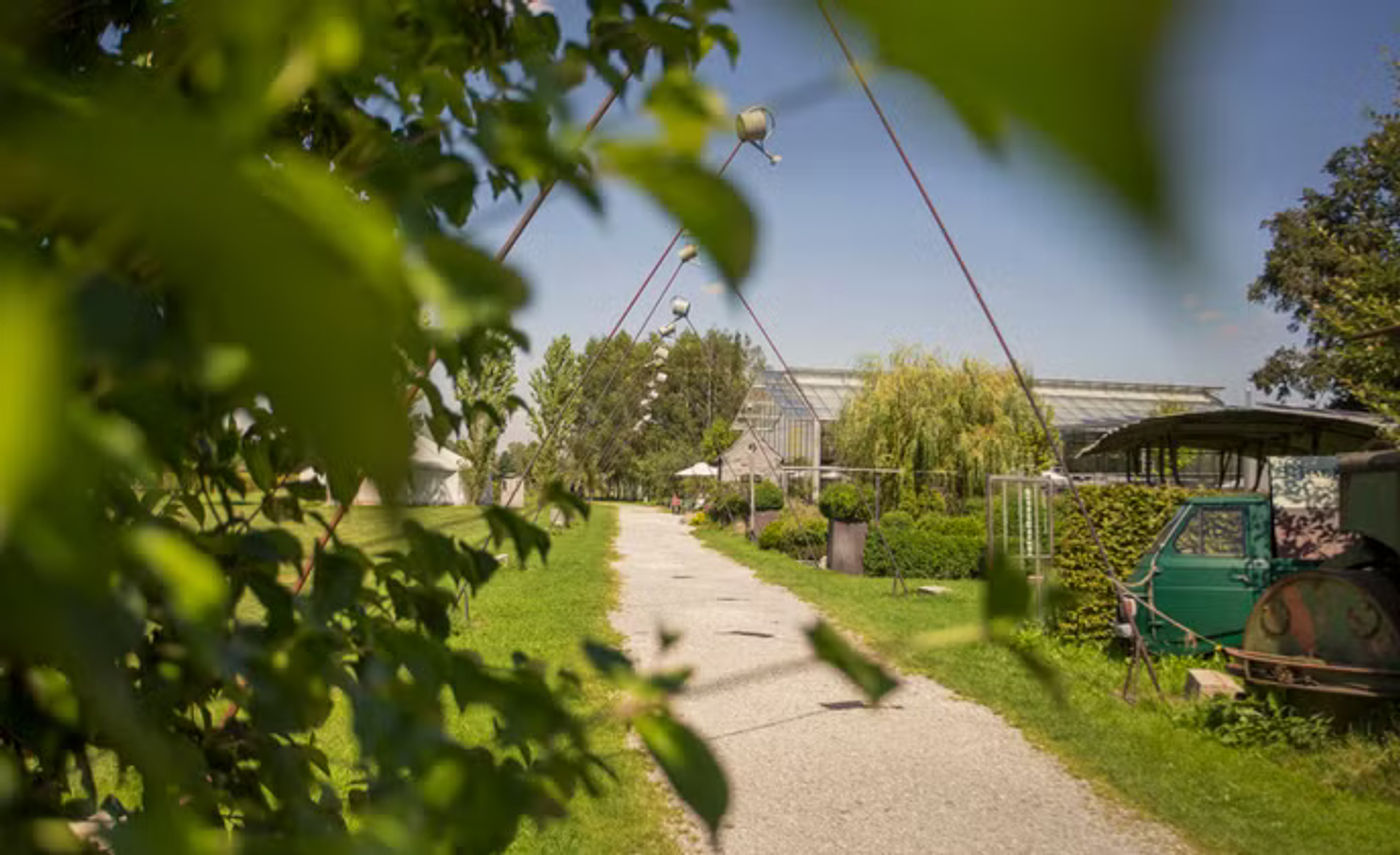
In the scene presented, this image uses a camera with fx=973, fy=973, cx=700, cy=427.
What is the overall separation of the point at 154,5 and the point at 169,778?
3.93 feet

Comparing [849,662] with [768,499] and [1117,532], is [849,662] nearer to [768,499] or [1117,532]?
[1117,532]

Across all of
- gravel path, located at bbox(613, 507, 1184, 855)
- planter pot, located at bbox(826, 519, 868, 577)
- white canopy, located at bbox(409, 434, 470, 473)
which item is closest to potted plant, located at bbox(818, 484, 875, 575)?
planter pot, located at bbox(826, 519, 868, 577)

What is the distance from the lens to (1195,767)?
5.80 m

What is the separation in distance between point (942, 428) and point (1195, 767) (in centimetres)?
1712

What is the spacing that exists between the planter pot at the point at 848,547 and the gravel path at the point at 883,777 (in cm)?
834

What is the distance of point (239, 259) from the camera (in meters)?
0.16

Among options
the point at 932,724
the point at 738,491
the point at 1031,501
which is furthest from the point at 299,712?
the point at 738,491

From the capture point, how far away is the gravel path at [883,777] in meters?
4.82

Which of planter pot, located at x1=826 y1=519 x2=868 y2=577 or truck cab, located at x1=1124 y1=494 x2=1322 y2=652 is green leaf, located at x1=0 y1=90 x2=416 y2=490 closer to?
truck cab, located at x1=1124 y1=494 x2=1322 y2=652

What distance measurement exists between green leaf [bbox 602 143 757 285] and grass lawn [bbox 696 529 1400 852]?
11.3 ft

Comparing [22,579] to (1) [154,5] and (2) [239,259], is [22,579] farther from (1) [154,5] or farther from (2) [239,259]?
(1) [154,5]

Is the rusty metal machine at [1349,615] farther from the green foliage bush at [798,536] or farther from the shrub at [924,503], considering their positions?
the shrub at [924,503]

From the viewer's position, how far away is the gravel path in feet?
15.8

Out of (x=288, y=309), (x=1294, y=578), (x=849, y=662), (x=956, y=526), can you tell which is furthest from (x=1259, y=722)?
(x=956, y=526)
